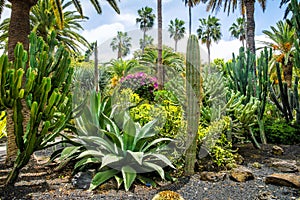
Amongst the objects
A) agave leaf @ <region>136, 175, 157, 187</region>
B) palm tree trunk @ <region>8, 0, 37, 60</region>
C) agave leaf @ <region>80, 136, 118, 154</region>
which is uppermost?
palm tree trunk @ <region>8, 0, 37, 60</region>

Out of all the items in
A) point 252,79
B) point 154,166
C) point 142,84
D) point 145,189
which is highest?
point 142,84

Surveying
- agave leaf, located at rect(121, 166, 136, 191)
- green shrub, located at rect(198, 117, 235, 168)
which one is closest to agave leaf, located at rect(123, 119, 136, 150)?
agave leaf, located at rect(121, 166, 136, 191)

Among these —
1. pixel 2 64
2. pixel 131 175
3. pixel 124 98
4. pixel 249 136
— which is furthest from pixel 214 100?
pixel 2 64

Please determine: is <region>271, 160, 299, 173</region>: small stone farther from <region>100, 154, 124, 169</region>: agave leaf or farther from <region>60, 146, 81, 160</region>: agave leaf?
<region>60, 146, 81, 160</region>: agave leaf

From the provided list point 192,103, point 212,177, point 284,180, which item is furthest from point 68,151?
point 284,180

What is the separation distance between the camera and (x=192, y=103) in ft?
14.1

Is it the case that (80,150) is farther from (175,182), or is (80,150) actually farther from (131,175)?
(175,182)

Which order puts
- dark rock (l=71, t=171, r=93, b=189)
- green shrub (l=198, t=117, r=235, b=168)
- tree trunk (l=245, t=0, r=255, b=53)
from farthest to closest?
tree trunk (l=245, t=0, r=255, b=53) < green shrub (l=198, t=117, r=235, b=168) < dark rock (l=71, t=171, r=93, b=189)

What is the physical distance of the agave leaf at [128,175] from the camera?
3650mm

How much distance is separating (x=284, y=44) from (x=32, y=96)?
49.2ft

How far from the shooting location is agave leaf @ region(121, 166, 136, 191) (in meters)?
3.65

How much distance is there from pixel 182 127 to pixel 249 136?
8.43 feet

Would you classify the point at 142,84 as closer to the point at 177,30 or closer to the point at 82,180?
the point at 82,180

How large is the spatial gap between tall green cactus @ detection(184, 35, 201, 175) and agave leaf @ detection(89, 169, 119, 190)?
1.16 meters
